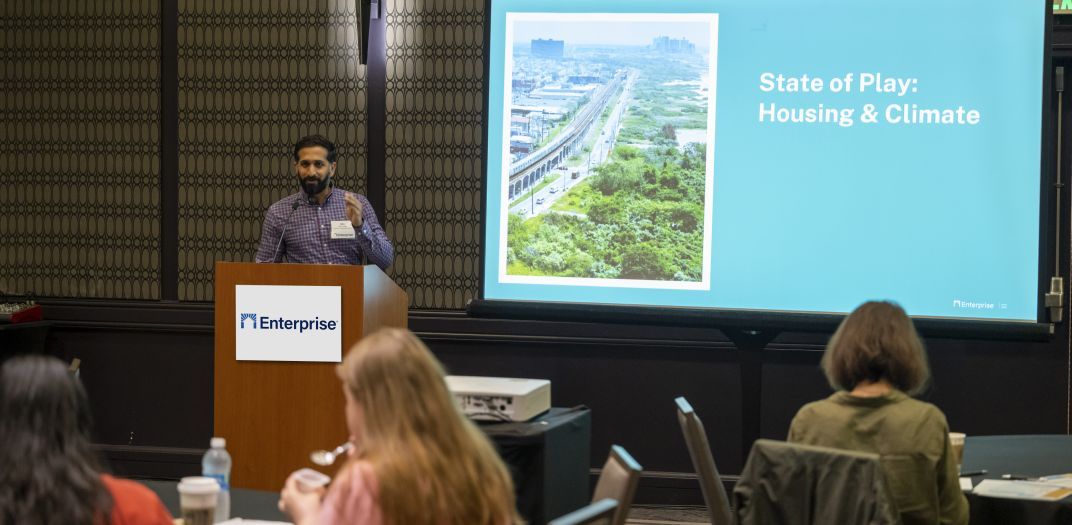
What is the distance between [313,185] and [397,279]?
1285mm

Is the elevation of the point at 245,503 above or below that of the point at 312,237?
below

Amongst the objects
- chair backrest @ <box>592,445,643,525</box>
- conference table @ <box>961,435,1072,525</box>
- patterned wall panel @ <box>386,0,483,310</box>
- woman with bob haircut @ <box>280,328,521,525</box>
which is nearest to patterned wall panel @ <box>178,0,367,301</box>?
patterned wall panel @ <box>386,0,483,310</box>

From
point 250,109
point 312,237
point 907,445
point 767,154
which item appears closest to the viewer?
point 907,445

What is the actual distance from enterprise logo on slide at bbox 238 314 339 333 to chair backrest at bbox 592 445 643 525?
1.91 m

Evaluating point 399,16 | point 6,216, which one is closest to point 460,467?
point 399,16

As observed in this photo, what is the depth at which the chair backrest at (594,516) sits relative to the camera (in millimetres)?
1862

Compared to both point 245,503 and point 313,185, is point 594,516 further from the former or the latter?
point 313,185

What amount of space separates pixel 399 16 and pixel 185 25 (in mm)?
1194

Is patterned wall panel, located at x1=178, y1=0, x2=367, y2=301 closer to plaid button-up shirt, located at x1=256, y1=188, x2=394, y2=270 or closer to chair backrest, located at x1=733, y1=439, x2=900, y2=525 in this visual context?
plaid button-up shirt, located at x1=256, y1=188, x2=394, y2=270

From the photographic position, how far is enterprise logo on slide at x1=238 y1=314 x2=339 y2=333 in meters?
4.15

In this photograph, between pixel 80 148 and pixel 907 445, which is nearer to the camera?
pixel 907 445

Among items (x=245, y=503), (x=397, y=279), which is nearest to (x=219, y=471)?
(x=245, y=503)

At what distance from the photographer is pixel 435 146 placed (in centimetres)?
609

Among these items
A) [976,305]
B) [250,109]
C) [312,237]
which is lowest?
[976,305]
